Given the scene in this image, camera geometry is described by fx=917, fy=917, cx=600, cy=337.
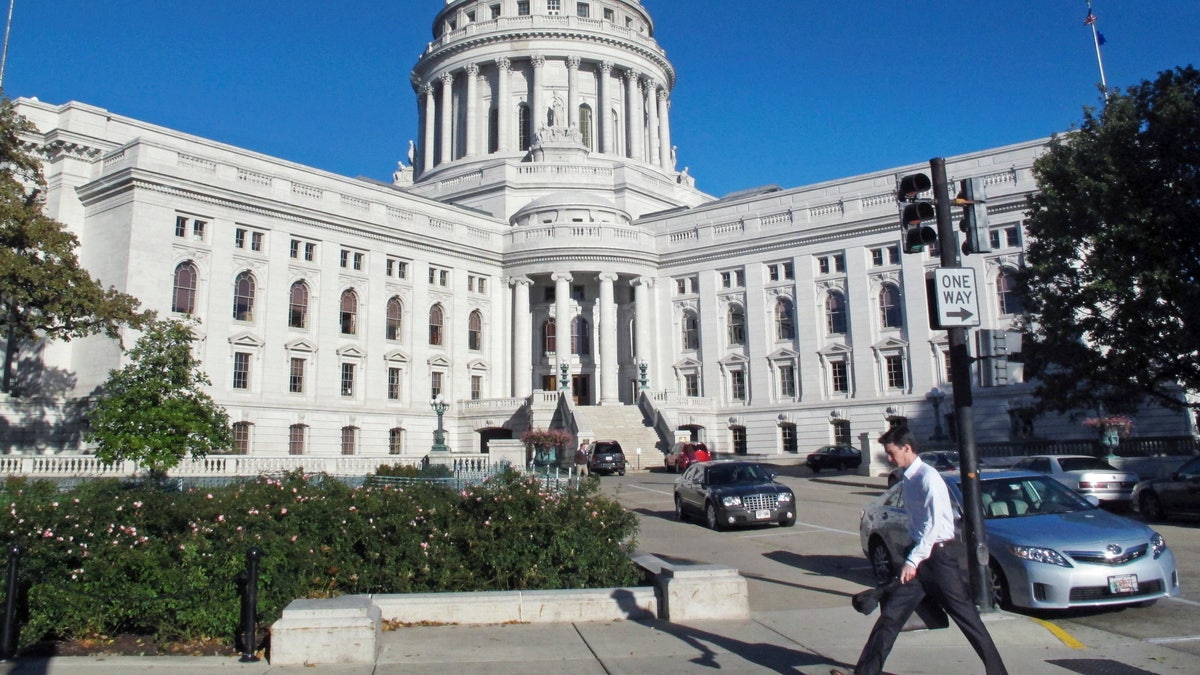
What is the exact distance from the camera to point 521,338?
200ft

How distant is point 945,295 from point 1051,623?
385cm

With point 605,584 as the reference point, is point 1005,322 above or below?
above

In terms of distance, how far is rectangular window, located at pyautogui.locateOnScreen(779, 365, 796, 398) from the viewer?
190ft

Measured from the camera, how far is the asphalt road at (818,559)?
1039 cm

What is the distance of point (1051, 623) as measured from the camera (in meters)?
10.2

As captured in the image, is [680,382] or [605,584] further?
[680,382]

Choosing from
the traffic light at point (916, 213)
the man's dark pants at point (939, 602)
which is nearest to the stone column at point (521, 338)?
the traffic light at point (916, 213)

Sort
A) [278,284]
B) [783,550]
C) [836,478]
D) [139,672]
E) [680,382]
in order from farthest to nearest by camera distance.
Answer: [680,382] → [278,284] → [836,478] → [783,550] → [139,672]

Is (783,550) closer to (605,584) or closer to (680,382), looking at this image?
(605,584)

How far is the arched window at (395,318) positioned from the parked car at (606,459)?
18.0 m

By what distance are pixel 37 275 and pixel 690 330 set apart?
132 feet

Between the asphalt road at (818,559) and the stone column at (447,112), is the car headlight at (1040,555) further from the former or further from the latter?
the stone column at (447,112)

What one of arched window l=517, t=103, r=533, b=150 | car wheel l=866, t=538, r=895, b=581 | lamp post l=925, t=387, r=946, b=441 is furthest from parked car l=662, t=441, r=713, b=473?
arched window l=517, t=103, r=533, b=150

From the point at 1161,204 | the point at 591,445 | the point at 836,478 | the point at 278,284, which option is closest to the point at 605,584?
the point at 1161,204
